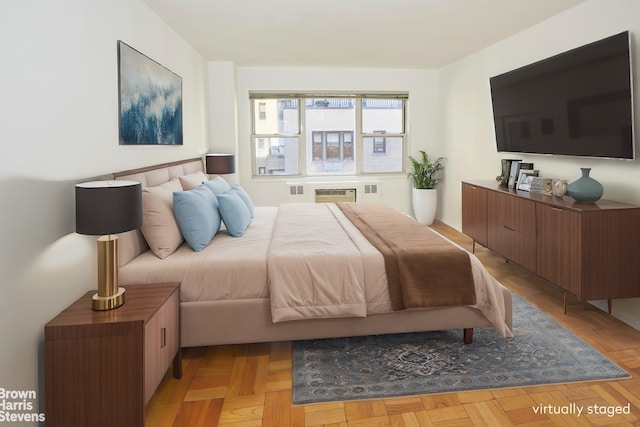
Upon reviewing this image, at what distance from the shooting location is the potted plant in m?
6.60

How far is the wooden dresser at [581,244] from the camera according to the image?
2945 millimetres

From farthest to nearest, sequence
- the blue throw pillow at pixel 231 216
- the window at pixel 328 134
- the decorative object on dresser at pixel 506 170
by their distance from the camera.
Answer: the window at pixel 328 134 < the decorative object on dresser at pixel 506 170 < the blue throw pillow at pixel 231 216

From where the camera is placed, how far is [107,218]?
1.96 m

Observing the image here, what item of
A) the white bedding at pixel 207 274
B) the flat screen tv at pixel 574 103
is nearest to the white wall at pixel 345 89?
the flat screen tv at pixel 574 103

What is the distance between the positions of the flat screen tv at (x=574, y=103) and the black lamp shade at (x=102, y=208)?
320cm

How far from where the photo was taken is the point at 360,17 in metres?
3.90

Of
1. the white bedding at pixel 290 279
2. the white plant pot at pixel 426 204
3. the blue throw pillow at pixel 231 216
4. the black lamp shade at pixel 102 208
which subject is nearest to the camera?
the black lamp shade at pixel 102 208

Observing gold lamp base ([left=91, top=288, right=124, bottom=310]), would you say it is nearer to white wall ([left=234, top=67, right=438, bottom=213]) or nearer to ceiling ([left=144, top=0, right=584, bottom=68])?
ceiling ([left=144, top=0, right=584, bottom=68])

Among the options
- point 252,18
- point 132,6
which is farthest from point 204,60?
point 132,6

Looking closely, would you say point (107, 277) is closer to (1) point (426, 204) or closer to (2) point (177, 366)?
(2) point (177, 366)

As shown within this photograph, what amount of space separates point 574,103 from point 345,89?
371 cm

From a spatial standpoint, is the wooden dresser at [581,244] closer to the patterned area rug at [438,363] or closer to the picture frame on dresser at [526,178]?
the picture frame on dresser at [526,178]

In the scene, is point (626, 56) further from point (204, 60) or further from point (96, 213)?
point (204, 60)

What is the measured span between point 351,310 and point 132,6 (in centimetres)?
268
